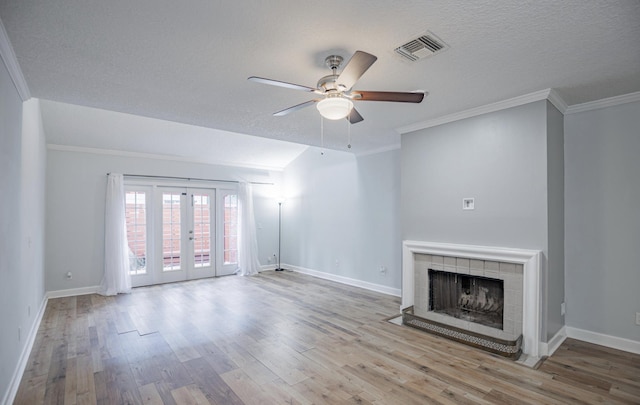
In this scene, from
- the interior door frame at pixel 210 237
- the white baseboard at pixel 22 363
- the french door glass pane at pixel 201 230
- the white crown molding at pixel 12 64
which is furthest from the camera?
the french door glass pane at pixel 201 230

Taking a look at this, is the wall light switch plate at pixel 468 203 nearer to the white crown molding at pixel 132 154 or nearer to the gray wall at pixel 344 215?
the gray wall at pixel 344 215

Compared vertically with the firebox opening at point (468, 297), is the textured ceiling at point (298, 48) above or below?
above

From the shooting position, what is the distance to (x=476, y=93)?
3158 millimetres

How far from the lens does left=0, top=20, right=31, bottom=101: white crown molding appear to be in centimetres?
207

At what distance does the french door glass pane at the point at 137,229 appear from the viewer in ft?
19.9

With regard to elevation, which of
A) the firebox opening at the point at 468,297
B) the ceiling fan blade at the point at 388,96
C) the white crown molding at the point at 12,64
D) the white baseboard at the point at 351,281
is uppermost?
the white crown molding at the point at 12,64

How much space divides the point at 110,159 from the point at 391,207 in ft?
16.9

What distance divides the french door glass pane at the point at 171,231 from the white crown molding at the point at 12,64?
3.66m

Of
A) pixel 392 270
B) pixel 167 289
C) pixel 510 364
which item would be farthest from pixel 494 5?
pixel 167 289

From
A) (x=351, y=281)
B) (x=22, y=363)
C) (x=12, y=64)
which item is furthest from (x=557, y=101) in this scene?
(x=22, y=363)

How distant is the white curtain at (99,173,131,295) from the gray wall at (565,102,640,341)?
6591mm

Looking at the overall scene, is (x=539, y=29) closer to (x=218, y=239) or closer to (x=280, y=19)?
(x=280, y=19)

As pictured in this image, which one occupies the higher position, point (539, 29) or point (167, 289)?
point (539, 29)

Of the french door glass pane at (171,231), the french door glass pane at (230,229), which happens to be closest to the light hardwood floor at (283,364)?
the french door glass pane at (171,231)
